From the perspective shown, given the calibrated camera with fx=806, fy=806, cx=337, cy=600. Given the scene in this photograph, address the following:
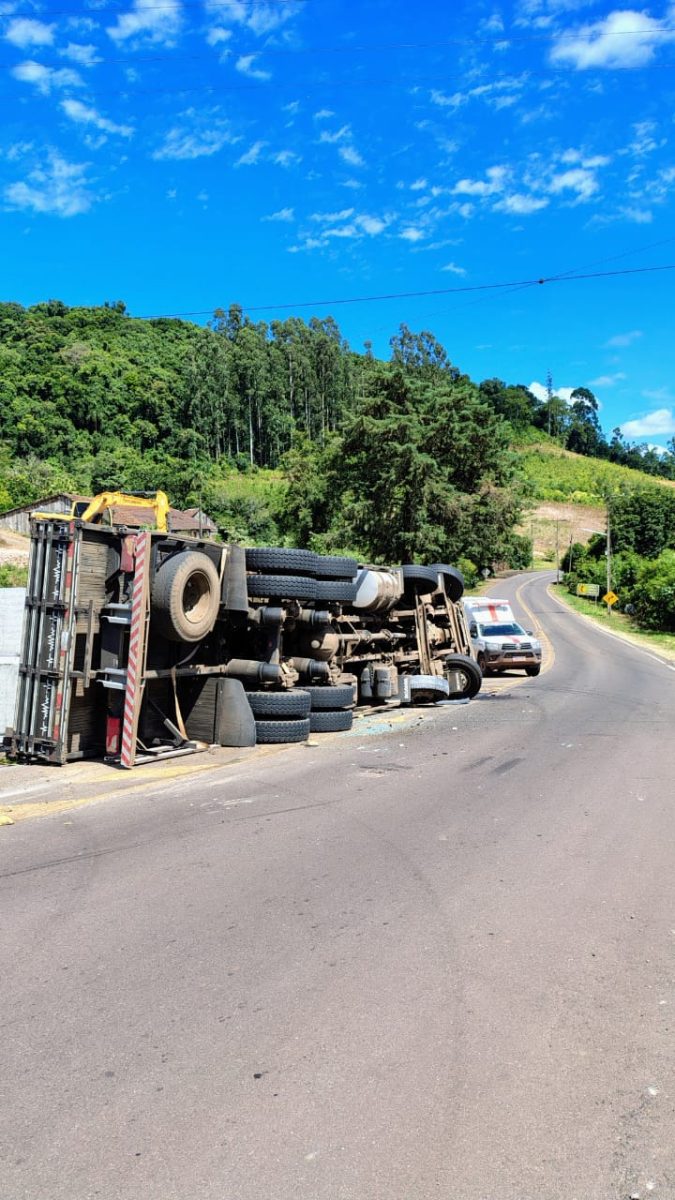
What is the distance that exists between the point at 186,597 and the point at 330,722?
293 cm

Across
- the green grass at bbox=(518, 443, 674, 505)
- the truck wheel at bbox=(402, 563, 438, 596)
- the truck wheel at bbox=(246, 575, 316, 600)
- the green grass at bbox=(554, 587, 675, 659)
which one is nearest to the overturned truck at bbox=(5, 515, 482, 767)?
the truck wheel at bbox=(246, 575, 316, 600)

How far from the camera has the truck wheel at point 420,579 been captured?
46.6 feet

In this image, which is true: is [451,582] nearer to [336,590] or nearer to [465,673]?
[465,673]

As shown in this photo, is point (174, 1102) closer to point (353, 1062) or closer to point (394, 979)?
point (353, 1062)

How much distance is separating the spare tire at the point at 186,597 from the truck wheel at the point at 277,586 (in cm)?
58

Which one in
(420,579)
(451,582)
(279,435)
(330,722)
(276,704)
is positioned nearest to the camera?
(276,704)

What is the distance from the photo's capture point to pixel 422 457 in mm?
36938

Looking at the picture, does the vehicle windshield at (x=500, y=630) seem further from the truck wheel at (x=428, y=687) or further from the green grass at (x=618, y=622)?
the green grass at (x=618, y=622)

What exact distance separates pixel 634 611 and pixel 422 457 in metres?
21.7

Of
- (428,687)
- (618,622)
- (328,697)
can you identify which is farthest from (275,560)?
(618,622)

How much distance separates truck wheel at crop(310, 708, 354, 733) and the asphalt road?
347 cm

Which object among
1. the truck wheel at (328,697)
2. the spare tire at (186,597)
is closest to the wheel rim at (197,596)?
the spare tire at (186,597)

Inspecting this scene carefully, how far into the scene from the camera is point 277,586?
33.0 feet

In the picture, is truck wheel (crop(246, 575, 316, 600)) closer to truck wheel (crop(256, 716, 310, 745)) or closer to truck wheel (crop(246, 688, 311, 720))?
truck wheel (crop(246, 688, 311, 720))
